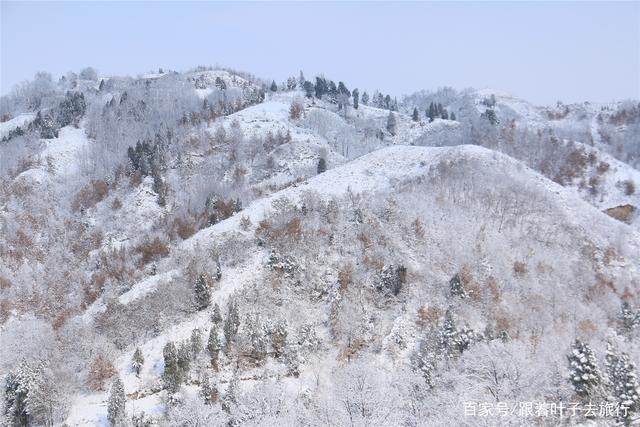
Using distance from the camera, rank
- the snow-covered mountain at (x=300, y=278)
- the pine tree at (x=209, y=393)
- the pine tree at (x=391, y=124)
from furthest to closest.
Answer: the pine tree at (x=391, y=124), the pine tree at (x=209, y=393), the snow-covered mountain at (x=300, y=278)

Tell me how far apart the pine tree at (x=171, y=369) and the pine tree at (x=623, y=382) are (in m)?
31.1

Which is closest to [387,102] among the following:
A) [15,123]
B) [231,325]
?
[15,123]

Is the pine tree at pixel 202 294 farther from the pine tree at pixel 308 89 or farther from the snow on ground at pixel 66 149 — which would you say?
the pine tree at pixel 308 89

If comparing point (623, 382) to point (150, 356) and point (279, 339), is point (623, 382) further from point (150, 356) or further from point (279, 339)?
point (150, 356)

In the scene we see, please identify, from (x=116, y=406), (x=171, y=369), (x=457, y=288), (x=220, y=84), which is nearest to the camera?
(x=116, y=406)

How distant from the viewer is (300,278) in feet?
176

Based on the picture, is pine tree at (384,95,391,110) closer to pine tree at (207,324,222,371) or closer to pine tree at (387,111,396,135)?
pine tree at (387,111,396,135)

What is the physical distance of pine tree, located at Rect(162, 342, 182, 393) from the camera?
37.2 m

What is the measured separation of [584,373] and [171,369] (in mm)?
30967

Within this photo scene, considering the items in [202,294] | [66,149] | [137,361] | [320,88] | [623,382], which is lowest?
[66,149]

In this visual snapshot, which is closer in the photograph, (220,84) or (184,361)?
(184,361)

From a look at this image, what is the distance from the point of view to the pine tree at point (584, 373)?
31250 millimetres

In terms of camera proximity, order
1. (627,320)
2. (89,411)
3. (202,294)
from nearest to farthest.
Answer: (89,411), (202,294), (627,320)

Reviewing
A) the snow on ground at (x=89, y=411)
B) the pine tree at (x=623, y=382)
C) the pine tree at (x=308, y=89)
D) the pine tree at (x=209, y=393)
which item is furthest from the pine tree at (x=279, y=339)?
the pine tree at (x=308, y=89)
